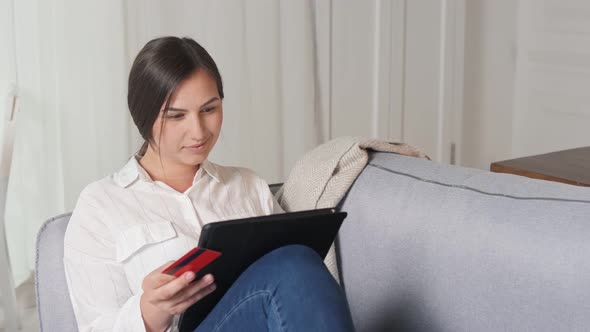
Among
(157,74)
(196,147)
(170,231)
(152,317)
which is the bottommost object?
(152,317)

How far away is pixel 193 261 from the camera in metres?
1.33

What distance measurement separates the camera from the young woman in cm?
138

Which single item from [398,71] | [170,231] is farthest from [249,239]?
[398,71]

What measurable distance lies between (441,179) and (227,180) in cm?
44

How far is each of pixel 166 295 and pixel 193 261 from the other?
0.25 feet

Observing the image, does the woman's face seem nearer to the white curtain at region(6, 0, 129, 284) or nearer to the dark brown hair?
the dark brown hair

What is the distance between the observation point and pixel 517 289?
1.41 metres

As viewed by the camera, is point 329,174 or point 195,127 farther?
point 329,174

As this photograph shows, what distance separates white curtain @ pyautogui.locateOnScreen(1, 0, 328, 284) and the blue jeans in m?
1.41

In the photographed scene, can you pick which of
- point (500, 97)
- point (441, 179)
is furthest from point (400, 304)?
point (500, 97)

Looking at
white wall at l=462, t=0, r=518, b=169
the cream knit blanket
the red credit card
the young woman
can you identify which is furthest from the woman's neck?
white wall at l=462, t=0, r=518, b=169

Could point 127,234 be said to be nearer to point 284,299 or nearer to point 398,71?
point 284,299

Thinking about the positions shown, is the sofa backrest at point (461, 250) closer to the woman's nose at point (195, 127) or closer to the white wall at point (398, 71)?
the woman's nose at point (195, 127)

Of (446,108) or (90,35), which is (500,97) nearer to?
(446,108)
